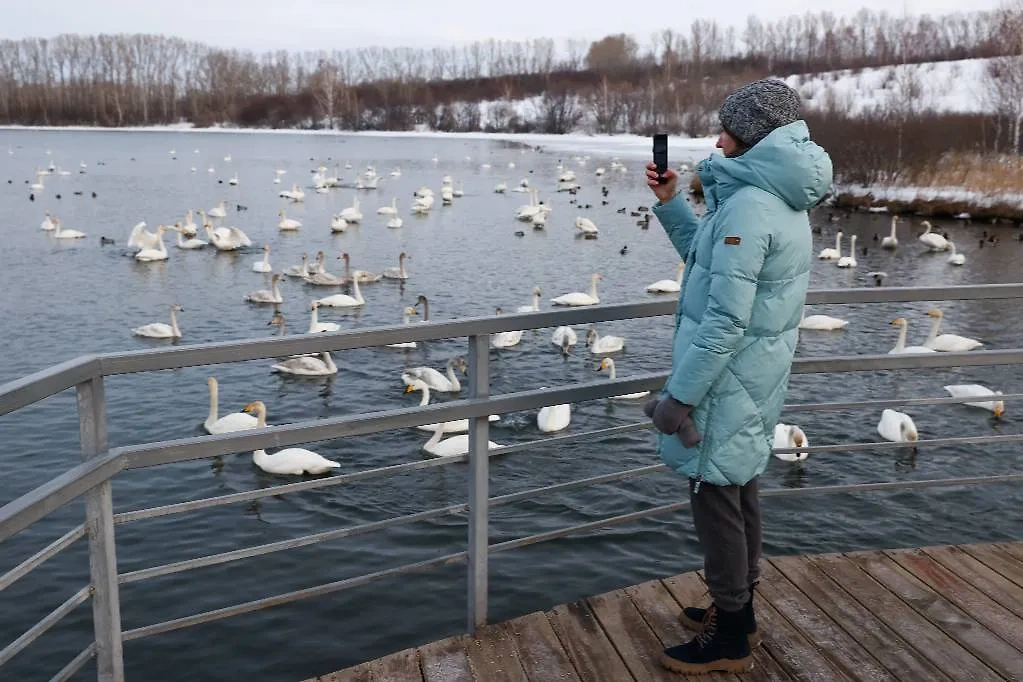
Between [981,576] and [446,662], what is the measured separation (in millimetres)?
2199

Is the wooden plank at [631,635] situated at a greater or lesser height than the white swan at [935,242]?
greater

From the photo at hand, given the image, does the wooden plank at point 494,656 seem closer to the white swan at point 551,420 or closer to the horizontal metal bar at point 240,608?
the horizontal metal bar at point 240,608

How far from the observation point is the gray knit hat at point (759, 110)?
9.24 feet

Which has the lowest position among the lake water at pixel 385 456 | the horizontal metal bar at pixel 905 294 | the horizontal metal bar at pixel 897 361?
the lake water at pixel 385 456

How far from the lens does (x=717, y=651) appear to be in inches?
124

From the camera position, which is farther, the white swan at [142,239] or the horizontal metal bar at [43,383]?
the white swan at [142,239]

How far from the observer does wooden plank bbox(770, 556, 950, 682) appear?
3.20 metres

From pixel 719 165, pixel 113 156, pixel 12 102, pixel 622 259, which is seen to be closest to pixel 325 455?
pixel 719 165

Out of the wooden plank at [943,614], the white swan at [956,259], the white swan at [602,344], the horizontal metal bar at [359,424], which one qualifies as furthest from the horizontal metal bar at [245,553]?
the white swan at [956,259]

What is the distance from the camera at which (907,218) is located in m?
32.3

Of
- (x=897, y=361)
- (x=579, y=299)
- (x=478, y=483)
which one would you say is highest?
(x=897, y=361)

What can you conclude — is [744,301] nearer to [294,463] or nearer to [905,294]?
[905,294]

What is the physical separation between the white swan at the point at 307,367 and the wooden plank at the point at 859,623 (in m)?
9.63

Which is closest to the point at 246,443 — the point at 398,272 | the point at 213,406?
the point at 213,406
